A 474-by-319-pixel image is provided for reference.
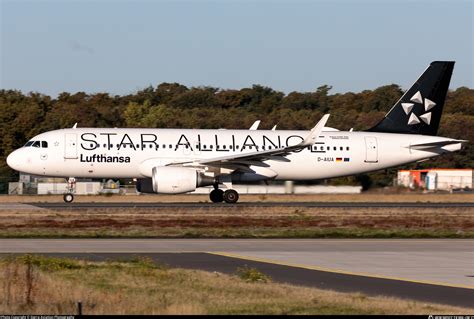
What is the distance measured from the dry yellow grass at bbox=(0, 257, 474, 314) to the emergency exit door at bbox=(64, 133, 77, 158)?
2490cm

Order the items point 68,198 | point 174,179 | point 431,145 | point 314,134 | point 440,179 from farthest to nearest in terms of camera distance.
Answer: point 440,179 < point 431,145 < point 68,198 < point 314,134 < point 174,179

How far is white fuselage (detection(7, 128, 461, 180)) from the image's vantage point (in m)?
46.1

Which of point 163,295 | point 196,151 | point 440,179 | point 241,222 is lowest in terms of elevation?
point 163,295

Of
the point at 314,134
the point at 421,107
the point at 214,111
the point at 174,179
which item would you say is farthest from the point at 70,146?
the point at 214,111

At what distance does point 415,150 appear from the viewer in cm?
5056

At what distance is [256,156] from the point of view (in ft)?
150

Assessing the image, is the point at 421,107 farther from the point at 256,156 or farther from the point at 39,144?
the point at 39,144

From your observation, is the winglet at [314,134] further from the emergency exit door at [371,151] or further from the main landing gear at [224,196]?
the emergency exit door at [371,151]

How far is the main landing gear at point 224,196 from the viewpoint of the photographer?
4675 centimetres

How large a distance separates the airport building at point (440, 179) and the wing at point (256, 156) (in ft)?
46.8

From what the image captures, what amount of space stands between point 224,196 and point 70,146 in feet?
25.3

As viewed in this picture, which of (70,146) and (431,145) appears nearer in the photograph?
(70,146)

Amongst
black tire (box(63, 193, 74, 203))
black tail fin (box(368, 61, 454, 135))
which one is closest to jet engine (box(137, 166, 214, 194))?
black tire (box(63, 193, 74, 203))

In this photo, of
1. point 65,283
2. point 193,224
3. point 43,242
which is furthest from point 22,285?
point 193,224
